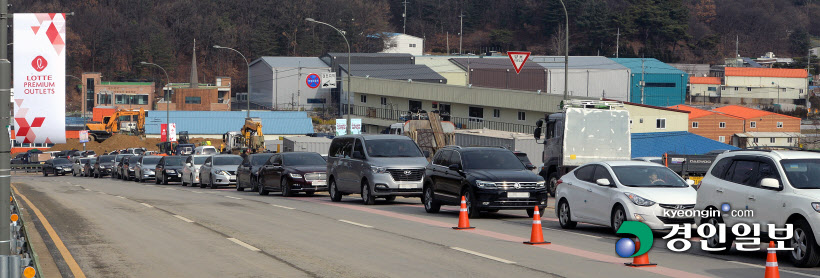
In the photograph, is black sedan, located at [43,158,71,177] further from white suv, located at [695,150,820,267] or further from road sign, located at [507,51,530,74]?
white suv, located at [695,150,820,267]

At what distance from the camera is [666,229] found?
1689 centimetres

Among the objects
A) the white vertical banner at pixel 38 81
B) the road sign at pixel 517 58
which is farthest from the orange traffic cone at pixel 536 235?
the road sign at pixel 517 58

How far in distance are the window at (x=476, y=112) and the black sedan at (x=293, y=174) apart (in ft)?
122

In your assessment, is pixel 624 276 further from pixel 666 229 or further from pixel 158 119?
pixel 158 119

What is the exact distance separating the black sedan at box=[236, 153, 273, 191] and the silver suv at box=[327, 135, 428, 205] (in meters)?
6.61

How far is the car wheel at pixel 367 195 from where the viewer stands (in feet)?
84.6

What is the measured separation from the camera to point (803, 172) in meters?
13.2

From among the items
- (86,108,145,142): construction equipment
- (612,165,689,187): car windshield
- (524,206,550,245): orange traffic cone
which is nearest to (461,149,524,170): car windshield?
(612,165,689,187): car windshield

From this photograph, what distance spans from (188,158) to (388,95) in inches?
1491

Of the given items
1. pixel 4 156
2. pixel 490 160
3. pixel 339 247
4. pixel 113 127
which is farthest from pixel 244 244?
pixel 113 127

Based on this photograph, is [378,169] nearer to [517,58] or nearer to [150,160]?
[517,58]

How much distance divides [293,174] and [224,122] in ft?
241

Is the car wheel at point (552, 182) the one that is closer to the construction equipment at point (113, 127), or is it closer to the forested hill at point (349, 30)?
the construction equipment at point (113, 127)

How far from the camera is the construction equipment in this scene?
Result: 91.9m
